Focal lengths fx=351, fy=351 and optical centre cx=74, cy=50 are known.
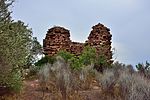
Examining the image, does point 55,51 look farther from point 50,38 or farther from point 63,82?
point 63,82

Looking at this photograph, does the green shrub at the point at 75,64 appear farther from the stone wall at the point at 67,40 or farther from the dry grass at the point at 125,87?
the dry grass at the point at 125,87

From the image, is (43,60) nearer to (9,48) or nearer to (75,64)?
(75,64)

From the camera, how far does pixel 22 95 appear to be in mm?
18188

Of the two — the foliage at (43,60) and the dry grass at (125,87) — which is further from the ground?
the foliage at (43,60)

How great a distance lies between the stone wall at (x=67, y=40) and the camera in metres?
34.8

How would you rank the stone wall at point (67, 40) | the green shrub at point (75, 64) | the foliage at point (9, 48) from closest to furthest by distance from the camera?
1. the foliage at point (9, 48)
2. the green shrub at point (75, 64)
3. the stone wall at point (67, 40)

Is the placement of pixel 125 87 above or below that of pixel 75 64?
below

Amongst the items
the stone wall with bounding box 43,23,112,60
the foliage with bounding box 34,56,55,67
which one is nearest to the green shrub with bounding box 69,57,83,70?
the foliage with bounding box 34,56,55,67

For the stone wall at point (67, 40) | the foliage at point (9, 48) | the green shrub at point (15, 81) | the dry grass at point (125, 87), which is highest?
the stone wall at point (67, 40)

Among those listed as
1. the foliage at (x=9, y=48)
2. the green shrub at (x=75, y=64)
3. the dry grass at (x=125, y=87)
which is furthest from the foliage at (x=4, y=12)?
the green shrub at (x=75, y=64)

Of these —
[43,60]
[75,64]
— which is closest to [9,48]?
[75,64]

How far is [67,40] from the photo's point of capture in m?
35.7

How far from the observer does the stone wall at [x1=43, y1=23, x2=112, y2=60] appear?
34.8m

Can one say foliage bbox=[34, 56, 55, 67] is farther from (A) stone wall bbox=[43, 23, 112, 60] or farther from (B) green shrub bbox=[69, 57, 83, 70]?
Result: (A) stone wall bbox=[43, 23, 112, 60]
